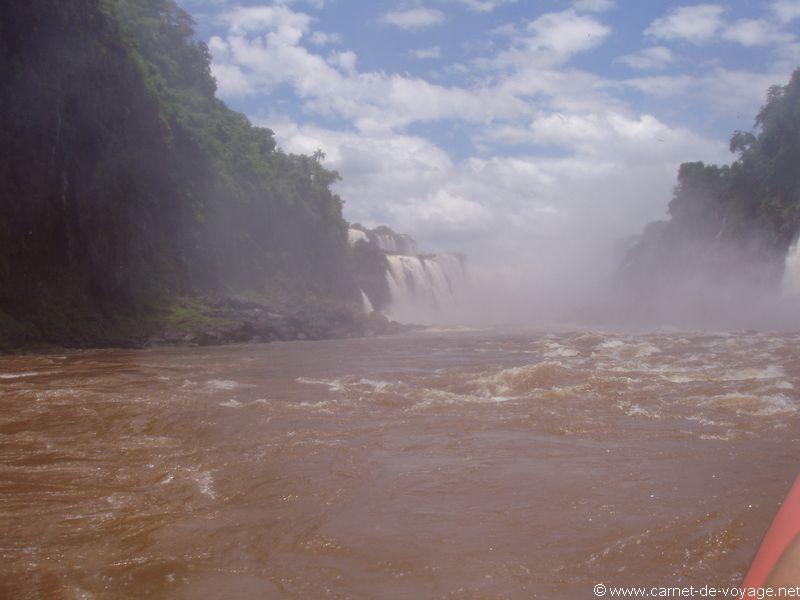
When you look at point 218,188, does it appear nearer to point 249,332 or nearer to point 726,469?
point 249,332

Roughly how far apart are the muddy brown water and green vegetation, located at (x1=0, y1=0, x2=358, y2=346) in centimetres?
1229

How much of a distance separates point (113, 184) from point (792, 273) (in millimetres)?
35913

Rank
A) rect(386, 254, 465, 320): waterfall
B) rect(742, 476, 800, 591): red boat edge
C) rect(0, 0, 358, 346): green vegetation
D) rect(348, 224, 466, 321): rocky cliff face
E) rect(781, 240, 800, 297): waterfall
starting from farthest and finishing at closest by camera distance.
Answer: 1. rect(386, 254, 465, 320): waterfall
2. rect(348, 224, 466, 321): rocky cliff face
3. rect(781, 240, 800, 297): waterfall
4. rect(0, 0, 358, 346): green vegetation
5. rect(742, 476, 800, 591): red boat edge

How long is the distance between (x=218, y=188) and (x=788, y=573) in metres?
39.1

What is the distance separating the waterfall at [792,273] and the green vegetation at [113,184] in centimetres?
2814

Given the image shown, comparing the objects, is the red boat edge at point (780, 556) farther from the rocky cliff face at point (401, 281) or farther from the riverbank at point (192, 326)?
the rocky cliff face at point (401, 281)

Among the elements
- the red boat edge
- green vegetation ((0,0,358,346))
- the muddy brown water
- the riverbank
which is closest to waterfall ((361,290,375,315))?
green vegetation ((0,0,358,346))

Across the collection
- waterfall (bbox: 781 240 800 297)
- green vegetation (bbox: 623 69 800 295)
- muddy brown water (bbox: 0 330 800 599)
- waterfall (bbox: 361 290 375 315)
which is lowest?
muddy brown water (bbox: 0 330 800 599)

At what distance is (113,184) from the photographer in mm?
26125

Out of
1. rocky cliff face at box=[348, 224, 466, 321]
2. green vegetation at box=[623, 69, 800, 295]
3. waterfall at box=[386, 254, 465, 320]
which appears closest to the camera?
green vegetation at box=[623, 69, 800, 295]

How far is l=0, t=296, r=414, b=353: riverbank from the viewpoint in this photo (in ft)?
70.9

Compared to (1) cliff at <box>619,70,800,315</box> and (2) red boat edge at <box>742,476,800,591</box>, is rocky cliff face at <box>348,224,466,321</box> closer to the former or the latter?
(1) cliff at <box>619,70,800,315</box>

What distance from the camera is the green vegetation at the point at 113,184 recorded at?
846 inches

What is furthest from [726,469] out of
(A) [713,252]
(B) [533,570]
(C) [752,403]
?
(A) [713,252]
